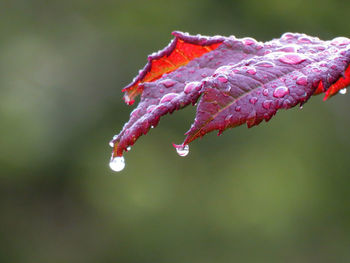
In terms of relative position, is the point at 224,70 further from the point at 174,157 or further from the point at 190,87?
the point at 174,157

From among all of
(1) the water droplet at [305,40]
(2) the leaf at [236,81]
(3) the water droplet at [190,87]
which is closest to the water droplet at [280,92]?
(2) the leaf at [236,81]

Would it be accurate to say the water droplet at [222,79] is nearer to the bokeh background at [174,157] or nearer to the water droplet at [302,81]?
the water droplet at [302,81]

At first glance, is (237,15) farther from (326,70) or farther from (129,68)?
(326,70)

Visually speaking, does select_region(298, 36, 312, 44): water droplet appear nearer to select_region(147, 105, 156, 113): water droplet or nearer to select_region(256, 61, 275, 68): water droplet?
select_region(256, 61, 275, 68): water droplet

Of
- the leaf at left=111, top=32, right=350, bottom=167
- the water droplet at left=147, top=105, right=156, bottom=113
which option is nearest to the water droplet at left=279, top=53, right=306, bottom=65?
the leaf at left=111, top=32, right=350, bottom=167

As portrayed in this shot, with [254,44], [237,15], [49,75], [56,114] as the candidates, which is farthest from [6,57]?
[254,44]

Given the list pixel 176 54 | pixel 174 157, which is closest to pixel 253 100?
pixel 176 54

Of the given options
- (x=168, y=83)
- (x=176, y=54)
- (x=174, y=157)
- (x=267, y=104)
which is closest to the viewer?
(x=267, y=104)
